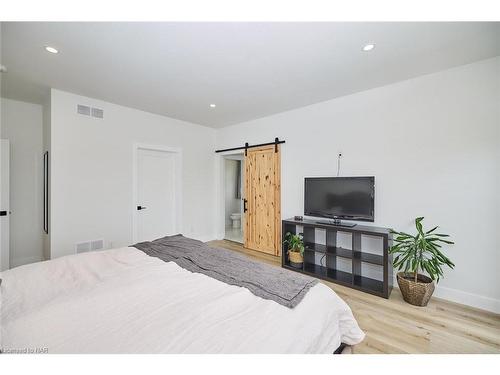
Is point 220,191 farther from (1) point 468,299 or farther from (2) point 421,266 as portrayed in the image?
(1) point 468,299

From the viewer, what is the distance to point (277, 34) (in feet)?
5.80

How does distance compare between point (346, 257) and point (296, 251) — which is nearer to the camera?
point (346, 257)

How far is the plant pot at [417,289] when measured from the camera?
216 cm

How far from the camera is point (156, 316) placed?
3.38 feet

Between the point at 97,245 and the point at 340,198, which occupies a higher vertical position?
the point at 340,198

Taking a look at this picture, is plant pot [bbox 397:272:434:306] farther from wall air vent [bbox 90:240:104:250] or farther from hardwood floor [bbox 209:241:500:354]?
wall air vent [bbox 90:240:104:250]

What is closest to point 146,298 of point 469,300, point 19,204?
point 469,300

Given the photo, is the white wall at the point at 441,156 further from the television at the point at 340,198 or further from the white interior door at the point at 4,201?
the white interior door at the point at 4,201

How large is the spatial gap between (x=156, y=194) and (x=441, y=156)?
13.7 ft

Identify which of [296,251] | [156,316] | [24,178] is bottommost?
[296,251]

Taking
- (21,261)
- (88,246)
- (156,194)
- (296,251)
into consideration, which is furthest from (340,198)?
(21,261)

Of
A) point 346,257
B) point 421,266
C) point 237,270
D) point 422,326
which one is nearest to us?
point 237,270

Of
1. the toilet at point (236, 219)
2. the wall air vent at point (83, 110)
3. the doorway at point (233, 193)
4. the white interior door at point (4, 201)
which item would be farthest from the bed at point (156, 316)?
the doorway at point (233, 193)

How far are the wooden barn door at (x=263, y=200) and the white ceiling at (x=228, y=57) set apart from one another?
4.05ft
